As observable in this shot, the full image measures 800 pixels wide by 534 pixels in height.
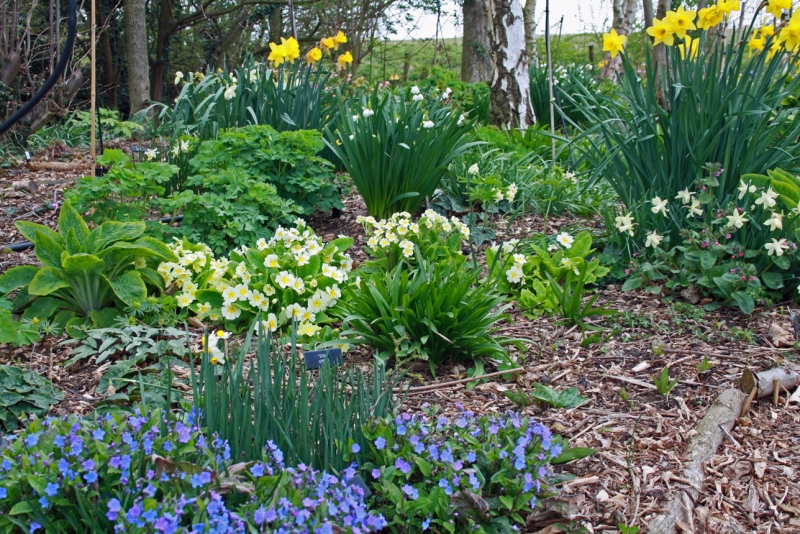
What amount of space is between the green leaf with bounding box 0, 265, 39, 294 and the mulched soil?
0.98 feet

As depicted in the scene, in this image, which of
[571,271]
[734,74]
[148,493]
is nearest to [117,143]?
[571,271]

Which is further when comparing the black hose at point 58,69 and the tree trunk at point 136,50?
the tree trunk at point 136,50

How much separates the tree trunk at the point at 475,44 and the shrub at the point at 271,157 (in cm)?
681

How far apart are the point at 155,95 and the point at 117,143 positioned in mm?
4271

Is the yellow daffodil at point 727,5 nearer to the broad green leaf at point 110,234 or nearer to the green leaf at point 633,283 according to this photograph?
the green leaf at point 633,283

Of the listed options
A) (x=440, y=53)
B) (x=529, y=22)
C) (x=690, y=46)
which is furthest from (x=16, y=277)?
(x=440, y=53)

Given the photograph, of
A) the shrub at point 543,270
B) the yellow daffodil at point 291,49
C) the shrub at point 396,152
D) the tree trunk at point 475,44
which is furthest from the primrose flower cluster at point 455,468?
the tree trunk at point 475,44

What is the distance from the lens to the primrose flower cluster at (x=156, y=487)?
4.19 feet

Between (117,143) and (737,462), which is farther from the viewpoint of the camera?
(117,143)

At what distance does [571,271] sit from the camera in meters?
3.17

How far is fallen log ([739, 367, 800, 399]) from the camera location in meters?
2.29

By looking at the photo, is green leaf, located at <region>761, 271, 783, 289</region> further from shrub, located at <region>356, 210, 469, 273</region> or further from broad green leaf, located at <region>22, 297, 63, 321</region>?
broad green leaf, located at <region>22, 297, 63, 321</region>

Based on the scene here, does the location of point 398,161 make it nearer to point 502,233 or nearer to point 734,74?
point 502,233

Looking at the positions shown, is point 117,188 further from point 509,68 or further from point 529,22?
point 529,22
